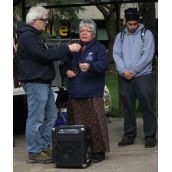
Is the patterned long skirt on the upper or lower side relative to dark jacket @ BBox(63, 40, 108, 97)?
lower

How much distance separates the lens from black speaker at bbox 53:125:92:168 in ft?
21.6

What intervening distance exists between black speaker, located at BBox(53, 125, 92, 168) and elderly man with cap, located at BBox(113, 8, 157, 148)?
1.29m

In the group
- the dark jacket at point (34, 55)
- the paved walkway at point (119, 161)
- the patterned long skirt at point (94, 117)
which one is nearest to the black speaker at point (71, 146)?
the paved walkway at point (119, 161)

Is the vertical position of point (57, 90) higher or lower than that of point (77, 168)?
higher

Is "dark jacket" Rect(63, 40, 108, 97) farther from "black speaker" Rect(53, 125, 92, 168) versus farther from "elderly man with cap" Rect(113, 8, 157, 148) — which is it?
"elderly man with cap" Rect(113, 8, 157, 148)

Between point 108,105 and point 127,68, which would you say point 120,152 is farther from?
point 108,105

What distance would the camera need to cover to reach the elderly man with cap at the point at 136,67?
7.53 meters

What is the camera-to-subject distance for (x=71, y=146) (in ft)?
21.8

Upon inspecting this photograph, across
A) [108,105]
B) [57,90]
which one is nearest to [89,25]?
[57,90]

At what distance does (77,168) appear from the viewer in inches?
263

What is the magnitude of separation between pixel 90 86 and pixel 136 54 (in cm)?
102

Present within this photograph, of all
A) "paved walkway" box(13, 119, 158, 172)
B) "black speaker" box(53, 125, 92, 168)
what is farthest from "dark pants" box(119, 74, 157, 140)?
"black speaker" box(53, 125, 92, 168)

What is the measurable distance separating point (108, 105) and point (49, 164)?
4.21m
